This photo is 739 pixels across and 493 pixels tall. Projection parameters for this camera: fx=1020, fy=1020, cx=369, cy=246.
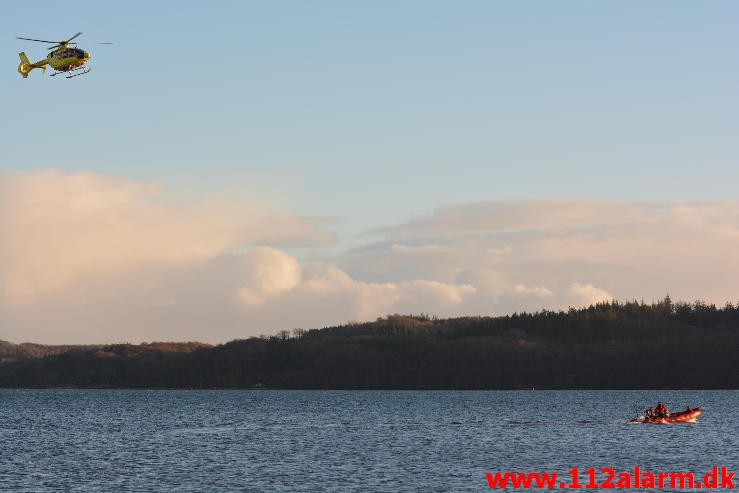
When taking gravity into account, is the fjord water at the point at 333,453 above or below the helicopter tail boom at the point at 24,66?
below

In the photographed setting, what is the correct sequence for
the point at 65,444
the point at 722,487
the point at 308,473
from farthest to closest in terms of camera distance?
the point at 65,444 → the point at 308,473 → the point at 722,487

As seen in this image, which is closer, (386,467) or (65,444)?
(386,467)

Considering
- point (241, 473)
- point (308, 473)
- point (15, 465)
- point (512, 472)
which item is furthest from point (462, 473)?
point (15, 465)

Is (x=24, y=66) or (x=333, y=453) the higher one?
(x=24, y=66)

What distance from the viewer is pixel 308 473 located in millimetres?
95688

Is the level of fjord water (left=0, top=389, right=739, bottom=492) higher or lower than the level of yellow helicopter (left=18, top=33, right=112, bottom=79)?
lower

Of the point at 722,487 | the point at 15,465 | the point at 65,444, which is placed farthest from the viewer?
the point at 65,444

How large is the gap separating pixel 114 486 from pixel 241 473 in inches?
536

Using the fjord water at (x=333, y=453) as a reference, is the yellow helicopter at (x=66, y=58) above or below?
above

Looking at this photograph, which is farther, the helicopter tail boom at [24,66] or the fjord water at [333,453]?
the helicopter tail boom at [24,66]

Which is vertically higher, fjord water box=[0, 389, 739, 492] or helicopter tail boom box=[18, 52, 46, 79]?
helicopter tail boom box=[18, 52, 46, 79]

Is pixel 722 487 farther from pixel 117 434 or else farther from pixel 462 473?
pixel 117 434

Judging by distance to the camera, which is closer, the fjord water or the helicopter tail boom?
the fjord water

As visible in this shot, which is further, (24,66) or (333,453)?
(24,66)
